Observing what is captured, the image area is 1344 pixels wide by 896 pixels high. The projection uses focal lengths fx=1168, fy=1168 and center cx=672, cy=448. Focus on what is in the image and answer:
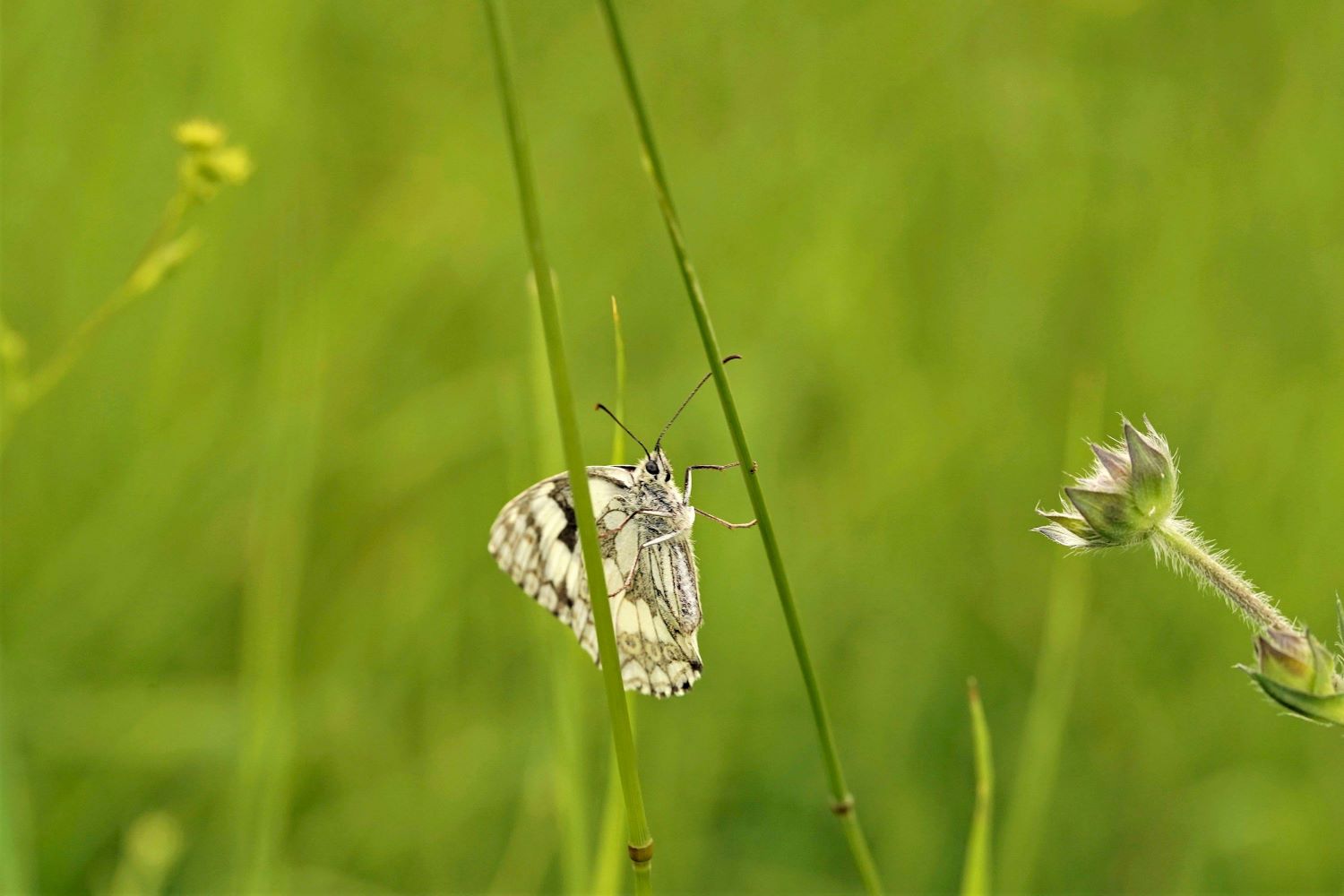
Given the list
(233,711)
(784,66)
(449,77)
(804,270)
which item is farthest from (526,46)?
(233,711)

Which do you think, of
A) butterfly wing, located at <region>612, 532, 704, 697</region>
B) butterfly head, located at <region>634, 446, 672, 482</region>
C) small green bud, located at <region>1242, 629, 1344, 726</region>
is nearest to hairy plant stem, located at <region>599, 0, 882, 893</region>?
small green bud, located at <region>1242, 629, 1344, 726</region>

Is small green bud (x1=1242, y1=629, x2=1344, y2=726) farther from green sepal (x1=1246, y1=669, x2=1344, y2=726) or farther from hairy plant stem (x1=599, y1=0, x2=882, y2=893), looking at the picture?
hairy plant stem (x1=599, y1=0, x2=882, y2=893)

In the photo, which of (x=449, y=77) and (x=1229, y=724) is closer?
(x=1229, y=724)

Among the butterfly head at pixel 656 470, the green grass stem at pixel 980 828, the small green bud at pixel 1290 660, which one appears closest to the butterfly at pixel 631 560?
the butterfly head at pixel 656 470

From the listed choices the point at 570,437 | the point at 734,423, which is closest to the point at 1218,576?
the point at 734,423

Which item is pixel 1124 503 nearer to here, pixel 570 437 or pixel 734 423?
pixel 734 423

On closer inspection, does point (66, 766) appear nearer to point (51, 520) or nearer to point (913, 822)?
point (51, 520)
